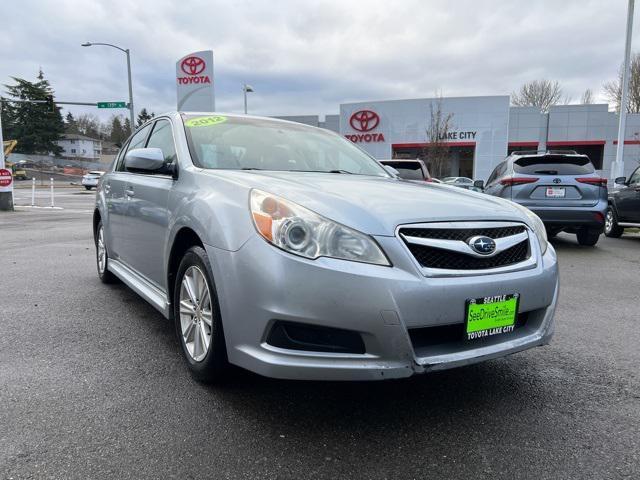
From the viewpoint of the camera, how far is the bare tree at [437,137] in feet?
101

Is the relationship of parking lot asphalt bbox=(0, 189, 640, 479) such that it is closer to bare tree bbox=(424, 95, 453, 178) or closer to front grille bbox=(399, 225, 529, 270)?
front grille bbox=(399, 225, 529, 270)

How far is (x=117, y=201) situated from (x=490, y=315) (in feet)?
11.1

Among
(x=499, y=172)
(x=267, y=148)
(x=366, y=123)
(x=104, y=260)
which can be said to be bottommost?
(x=104, y=260)

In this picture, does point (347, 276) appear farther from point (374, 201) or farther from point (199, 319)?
point (199, 319)

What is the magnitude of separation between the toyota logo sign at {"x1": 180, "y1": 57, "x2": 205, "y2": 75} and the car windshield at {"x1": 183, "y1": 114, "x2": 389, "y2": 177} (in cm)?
1804

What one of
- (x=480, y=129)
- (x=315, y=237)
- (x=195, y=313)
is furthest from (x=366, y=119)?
(x=315, y=237)

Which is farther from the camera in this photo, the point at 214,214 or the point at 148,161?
the point at 148,161

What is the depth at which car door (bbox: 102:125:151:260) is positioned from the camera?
4258 mm

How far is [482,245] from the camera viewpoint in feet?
7.66

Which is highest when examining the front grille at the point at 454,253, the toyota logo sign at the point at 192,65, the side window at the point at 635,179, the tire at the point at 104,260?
the toyota logo sign at the point at 192,65

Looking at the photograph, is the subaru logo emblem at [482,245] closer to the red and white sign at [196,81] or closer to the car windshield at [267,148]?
the car windshield at [267,148]

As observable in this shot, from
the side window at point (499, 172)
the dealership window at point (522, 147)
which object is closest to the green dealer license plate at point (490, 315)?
the side window at point (499, 172)

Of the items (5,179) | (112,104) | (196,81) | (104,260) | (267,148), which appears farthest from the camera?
(112,104)

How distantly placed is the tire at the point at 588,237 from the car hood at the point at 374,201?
6512mm
